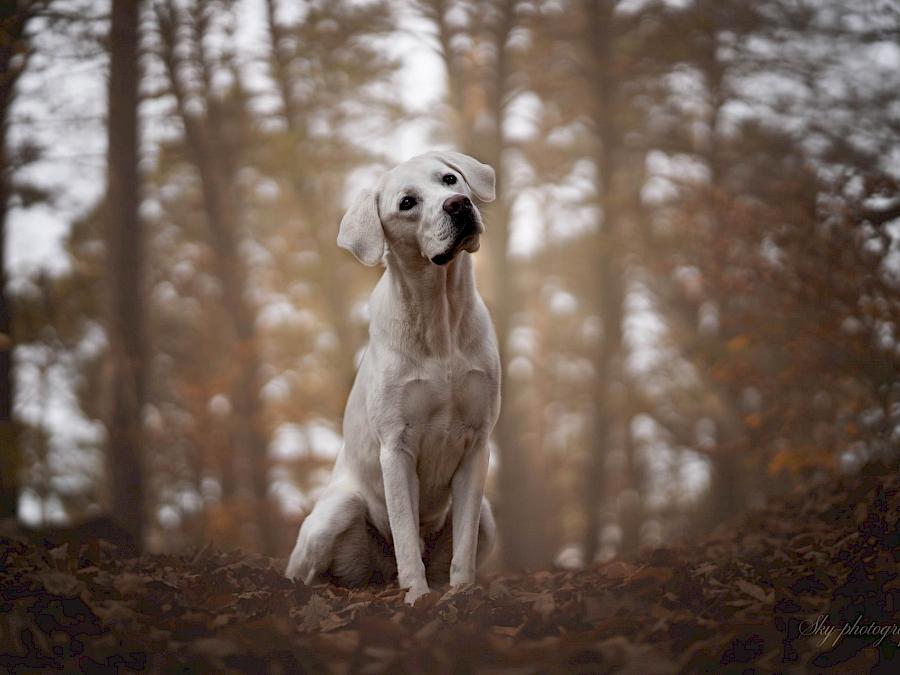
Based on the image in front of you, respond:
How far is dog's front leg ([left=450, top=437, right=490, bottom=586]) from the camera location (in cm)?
416

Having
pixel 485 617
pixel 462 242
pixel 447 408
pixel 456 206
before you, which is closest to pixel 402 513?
pixel 447 408

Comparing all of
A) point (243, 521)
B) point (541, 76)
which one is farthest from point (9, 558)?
point (541, 76)

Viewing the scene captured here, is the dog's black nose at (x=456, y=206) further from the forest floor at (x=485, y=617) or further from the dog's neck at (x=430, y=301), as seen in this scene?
the forest floor at (x=485, y=617)

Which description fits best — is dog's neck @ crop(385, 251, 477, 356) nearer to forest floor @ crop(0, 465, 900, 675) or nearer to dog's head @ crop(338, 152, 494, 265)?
dog's head @ crop(338, 152, 494, 265)

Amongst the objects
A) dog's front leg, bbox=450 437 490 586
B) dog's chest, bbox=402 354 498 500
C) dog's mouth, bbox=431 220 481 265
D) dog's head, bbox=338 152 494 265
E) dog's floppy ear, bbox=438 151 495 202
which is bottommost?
dog's front leg, bbox=450 437 490 586

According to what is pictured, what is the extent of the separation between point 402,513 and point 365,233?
4.70ft

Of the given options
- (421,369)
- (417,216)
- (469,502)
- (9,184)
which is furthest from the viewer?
(9,184)

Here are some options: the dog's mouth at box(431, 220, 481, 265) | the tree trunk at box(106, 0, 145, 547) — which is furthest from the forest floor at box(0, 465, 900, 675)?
the tree trunk at box(106, 0, 145, 547)

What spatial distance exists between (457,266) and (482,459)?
40.2 inches

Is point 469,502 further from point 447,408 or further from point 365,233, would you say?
point 365,233

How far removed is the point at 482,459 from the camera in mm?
4203

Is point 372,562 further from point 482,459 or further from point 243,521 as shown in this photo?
point 243,521

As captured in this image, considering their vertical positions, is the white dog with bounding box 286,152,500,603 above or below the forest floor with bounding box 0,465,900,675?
above

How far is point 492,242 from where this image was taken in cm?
1201
